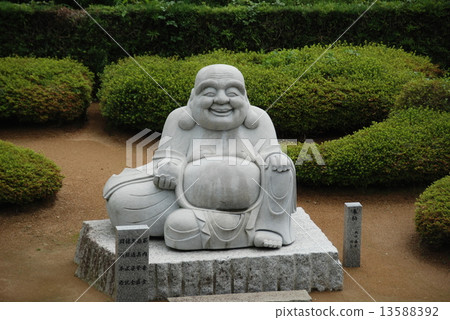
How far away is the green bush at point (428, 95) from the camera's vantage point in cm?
1176

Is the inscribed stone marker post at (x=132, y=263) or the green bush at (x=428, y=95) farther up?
the green bush at (x=428, y=95)

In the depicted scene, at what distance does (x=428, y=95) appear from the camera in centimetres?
1181

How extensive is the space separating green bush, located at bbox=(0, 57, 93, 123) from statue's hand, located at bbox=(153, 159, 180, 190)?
5622mm

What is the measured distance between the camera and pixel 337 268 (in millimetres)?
7996

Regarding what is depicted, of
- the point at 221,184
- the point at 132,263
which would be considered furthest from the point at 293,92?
the point at 132,263

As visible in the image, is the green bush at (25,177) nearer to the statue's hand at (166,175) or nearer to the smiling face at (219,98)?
the statue's hand at (166,175)

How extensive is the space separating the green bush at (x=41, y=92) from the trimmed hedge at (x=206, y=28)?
51.0 inches

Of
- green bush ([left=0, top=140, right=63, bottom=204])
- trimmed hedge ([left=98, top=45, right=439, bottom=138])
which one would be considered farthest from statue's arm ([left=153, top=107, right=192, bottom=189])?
trimmed hedge ([left=98, top=45, right=439, bottom=138])

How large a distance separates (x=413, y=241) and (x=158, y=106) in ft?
16.9

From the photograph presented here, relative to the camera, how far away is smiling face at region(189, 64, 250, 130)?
7.82 metres

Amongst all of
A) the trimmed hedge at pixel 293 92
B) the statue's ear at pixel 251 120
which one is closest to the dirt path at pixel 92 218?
the trimmed hedge at pixel 293 92

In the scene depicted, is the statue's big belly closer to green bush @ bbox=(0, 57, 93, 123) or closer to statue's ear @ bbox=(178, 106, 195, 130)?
statue's ear @ bbox=(178, 106, 195, 130)

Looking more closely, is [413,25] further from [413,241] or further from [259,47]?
[413,241]

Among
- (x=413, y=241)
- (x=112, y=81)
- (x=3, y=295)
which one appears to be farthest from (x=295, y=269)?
(x=112, y=81)
